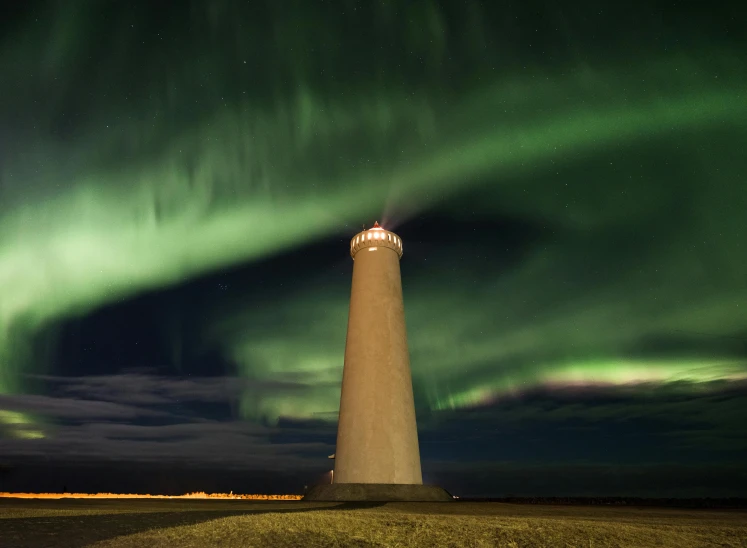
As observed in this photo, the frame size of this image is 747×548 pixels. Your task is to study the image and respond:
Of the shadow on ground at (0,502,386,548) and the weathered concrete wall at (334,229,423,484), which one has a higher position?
the weathered concrete wall at (334,229,423,484)

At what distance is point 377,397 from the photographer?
22.2 m

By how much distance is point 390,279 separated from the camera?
24531mm

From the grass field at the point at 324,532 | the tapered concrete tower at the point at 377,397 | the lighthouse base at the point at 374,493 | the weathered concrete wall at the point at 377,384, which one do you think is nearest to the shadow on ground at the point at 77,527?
the grass field at the point at 324,532

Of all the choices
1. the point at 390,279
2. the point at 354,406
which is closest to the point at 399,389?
the point at 354,406

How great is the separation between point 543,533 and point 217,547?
19.9 feet

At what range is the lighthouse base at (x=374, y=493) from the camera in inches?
801

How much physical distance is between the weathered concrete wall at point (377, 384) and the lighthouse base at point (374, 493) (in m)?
0.44

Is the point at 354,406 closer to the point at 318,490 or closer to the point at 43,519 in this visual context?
the point at 318,490

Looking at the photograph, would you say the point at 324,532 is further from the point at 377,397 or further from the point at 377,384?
the point at 377,384

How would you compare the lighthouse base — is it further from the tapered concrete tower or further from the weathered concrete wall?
the weathered concrete wall

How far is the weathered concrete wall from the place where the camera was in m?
21.5

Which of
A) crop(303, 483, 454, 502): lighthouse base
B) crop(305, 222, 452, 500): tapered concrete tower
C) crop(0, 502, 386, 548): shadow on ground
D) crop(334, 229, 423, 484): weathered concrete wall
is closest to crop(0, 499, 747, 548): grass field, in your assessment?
crop(0, 502, 386, 548): shadow on ground

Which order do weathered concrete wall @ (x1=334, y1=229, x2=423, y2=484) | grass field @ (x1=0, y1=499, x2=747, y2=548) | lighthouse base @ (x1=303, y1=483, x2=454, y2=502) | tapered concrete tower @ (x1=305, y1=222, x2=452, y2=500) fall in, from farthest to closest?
weathered concrete wall @ (x1=334, y1=229, x2=423, y2=484) → tapered concrete tower @ (x1=305, y1=222, x2=452, y2=500) → lighthouse base @ (x1=303, y1=483, x2=454, y2=502) → grass field @ (x1=0, y1=499, x2=747, y2=548)

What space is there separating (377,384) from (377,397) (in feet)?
1.87
